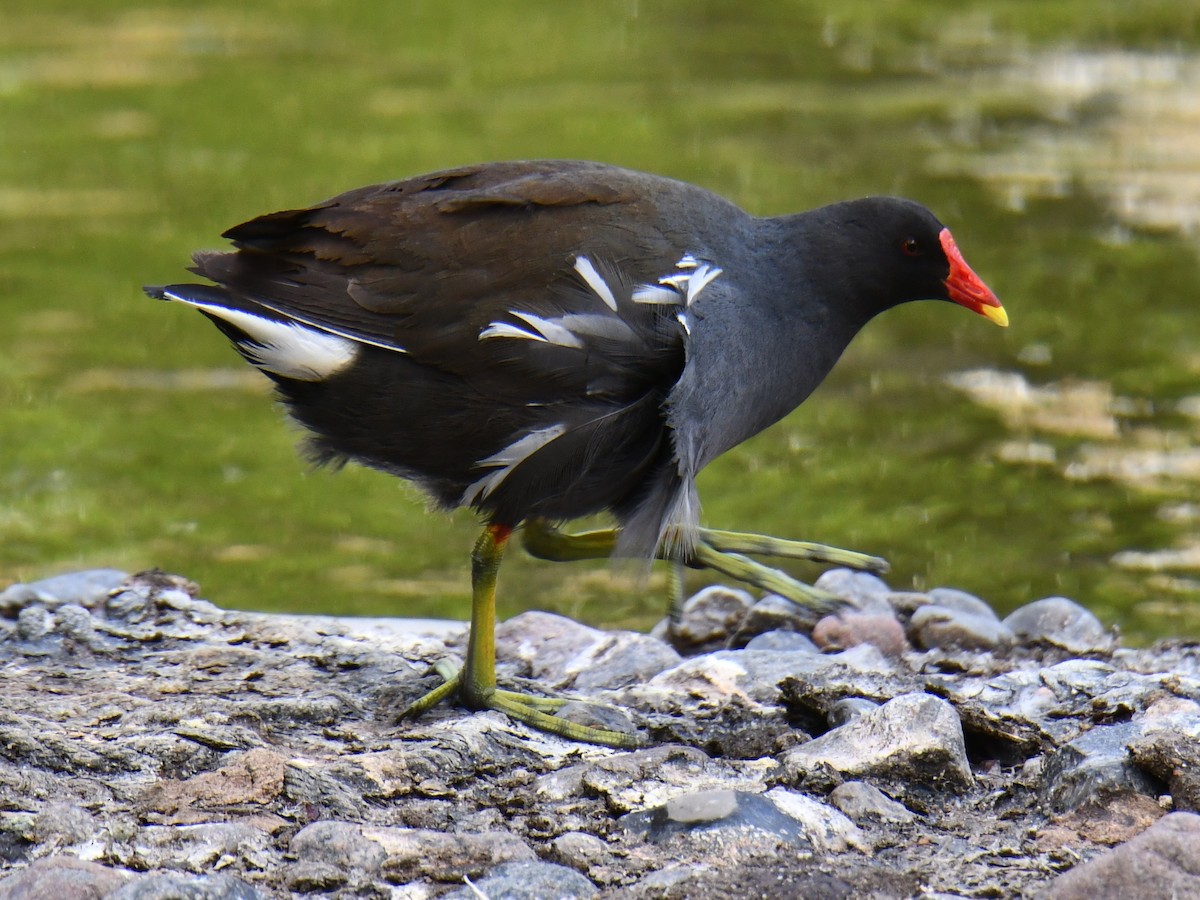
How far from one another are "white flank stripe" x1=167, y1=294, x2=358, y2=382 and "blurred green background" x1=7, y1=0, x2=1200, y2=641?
35 cm

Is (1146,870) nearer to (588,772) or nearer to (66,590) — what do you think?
(588,772)

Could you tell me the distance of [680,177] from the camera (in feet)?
33.6

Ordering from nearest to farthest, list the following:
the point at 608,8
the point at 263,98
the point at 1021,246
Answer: the point at 1021,246 → the point at 263,98 → the point at 608,8

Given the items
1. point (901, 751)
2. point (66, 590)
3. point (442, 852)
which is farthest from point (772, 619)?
point (66, 590)

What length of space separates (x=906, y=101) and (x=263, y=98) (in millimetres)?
4877

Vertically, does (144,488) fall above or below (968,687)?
below

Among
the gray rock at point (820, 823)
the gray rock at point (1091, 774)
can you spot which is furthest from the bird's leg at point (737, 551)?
the gray rock at point (820, 823)

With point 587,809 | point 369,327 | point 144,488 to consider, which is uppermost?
point 369,327

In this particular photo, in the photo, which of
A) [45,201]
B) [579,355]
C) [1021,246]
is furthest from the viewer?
[45,201]

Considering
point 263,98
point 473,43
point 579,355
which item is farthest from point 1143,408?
point 473,43

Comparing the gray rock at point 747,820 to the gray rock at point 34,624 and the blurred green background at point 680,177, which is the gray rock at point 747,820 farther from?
the gray rock at point 34,624

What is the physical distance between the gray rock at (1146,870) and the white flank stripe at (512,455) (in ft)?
4.98

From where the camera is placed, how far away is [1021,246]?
9312mm

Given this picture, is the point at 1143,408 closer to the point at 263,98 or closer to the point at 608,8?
the point at 263,98
